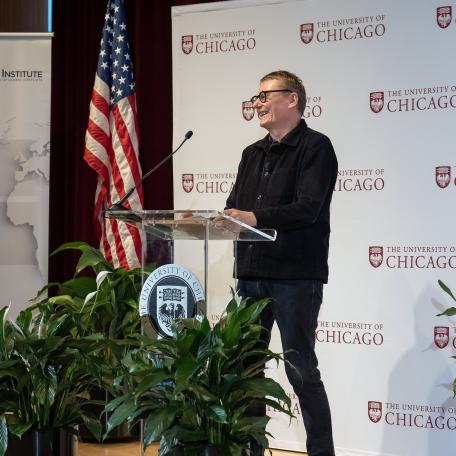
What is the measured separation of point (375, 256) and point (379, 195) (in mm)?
313

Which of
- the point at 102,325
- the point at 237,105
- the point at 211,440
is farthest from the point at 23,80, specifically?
the point at 211,440

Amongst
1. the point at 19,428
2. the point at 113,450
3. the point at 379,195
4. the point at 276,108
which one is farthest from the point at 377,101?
the point at 19,428

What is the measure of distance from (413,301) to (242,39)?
174 cm

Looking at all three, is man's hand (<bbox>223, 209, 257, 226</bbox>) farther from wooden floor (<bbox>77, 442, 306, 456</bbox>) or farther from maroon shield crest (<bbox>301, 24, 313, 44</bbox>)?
maroon shield crest (<bbox>301, 24, 313, 44</bbox>)

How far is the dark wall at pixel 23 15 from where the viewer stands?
5.13 metres

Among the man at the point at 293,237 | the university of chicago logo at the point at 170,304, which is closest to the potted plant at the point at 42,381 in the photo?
the university of chicago logo at the point at 170,304

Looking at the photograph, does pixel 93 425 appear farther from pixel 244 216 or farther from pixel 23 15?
pixel 23 15

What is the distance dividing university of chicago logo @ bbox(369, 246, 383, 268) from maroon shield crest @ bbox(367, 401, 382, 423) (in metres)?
0.70

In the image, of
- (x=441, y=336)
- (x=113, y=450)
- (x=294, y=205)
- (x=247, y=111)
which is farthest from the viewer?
(x=247, y=111)

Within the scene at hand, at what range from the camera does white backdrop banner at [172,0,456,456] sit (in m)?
3.84

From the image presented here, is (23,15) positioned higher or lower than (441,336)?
higher

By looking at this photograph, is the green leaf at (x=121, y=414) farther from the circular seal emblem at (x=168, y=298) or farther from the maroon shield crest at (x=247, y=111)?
the maroon shield crest at (x=247, y=111)

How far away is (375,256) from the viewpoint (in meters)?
4.00

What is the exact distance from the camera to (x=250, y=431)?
2.58 m
